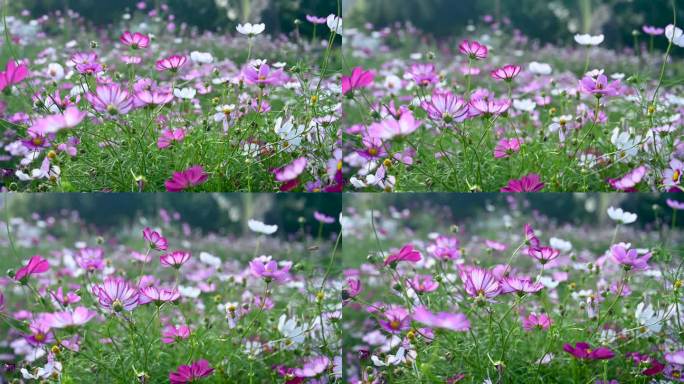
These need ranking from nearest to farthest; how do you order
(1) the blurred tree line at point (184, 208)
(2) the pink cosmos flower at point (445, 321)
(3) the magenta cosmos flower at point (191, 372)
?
(2) the pink cosmos flower at point (445, 321), (3) the magenta cosmos flower at point (191, 372), (1) the blurred tree line at point (184, 208)

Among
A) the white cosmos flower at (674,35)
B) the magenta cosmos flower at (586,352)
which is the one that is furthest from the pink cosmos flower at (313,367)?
the white cosmos flower at (674,35)

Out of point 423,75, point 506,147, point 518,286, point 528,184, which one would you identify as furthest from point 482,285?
point 423,75

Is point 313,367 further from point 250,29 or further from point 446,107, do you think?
point 250,29

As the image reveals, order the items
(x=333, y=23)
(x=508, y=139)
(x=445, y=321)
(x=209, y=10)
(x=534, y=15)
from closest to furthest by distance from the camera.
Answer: (x=445, y=321)
(x=333, y=23)
(x=508, y=139)
(x=209, y=10)
(x=534, y=15)

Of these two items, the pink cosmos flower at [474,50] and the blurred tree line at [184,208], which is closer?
the pink cosmos flower at [474,50]

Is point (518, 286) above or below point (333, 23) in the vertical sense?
below

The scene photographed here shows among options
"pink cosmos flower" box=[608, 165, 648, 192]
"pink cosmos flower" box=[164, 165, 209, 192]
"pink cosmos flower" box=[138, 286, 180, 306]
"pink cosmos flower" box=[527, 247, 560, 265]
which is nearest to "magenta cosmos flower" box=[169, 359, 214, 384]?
"pink cosmos flower" box=[138, 286, 180, 306]

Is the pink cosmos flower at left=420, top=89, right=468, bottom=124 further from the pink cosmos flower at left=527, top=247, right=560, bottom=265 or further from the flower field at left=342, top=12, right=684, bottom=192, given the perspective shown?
the pink cosmos flower at left=527, top=247, right=560, bottom=265

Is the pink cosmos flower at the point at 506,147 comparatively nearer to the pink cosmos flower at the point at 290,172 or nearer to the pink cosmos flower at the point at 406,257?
the pink cosmos flower at the point at 406,257
